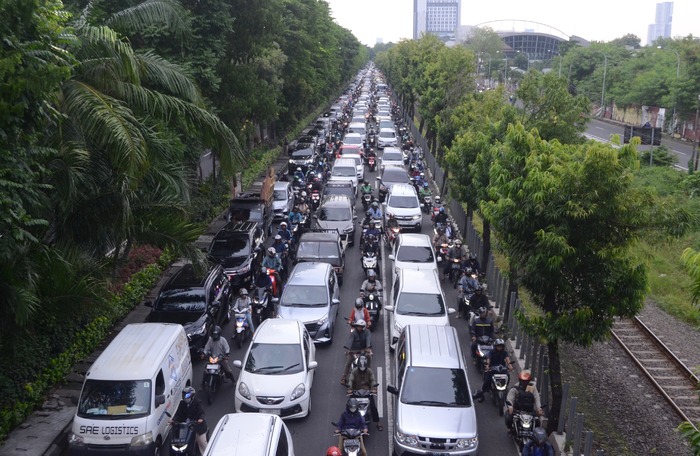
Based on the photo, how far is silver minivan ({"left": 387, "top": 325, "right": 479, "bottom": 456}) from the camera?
1034cm

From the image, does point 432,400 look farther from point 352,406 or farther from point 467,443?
point 352,406

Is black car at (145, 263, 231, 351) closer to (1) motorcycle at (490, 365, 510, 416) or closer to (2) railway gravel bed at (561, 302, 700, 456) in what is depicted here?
(1) motorcycle at (490, 365, 510, 416)

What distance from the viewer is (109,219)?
471 inches

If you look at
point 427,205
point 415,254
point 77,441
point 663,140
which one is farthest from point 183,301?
point 663,140

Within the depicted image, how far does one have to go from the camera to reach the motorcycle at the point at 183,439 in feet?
32.9

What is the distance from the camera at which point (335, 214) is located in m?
24.3

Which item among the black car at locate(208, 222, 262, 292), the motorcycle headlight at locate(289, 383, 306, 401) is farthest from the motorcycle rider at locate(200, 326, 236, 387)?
the black car at locate(208, 222, 262, 292)

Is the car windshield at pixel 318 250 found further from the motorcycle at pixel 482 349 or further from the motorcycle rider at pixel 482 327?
the motorcycle at pixel 482 349

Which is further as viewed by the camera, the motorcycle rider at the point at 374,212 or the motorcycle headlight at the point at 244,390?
the motorcycle rider at the point at 374,212

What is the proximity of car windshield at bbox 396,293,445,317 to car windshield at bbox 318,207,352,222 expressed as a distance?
28.6 feet

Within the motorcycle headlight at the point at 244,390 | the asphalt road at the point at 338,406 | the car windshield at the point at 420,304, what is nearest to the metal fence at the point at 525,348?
the asphalt road at the point at 338,406

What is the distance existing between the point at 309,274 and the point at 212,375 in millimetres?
4508

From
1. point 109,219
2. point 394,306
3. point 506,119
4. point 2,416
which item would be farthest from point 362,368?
point 506,119

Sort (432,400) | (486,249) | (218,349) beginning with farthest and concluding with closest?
(486,249) < (218,349) < (432,400)
